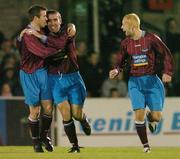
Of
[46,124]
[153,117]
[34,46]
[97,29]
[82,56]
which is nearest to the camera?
[34,46]

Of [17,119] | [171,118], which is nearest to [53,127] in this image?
[17,119]

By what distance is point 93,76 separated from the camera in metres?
19.2

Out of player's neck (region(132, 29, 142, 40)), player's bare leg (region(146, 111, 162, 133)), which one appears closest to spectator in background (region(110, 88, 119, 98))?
player's bare leg (region(146, 111, 162, 133))

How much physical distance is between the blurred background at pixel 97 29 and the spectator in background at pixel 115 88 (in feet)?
0.08

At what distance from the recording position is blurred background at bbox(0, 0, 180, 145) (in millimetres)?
19234

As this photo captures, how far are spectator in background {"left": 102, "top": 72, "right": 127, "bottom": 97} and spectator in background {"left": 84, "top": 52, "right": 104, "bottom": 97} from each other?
21 cm

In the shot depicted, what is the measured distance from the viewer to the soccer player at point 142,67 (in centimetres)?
1427

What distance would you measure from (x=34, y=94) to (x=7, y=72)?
516cm

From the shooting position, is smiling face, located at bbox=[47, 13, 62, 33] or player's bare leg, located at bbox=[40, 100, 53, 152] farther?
player's bare leg, located at bbox=[40, 100, 53, 152]

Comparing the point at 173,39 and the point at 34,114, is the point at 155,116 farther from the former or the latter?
the point at 173,39

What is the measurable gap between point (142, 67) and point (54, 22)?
1.37 metres

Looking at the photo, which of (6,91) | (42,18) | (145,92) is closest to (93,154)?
(145,92)

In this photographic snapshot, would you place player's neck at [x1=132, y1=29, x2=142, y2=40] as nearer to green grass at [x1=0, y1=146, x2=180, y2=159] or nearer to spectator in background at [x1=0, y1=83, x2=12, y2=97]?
green grass at [x1=0, y1=146, x2=180, y2=159]

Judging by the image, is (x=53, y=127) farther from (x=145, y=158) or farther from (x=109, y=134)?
(x=145, y=158)
